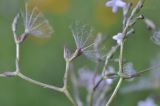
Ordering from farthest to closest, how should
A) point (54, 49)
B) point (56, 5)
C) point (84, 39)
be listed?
point (56, 5)
point (54, 49)
point (84, 39)

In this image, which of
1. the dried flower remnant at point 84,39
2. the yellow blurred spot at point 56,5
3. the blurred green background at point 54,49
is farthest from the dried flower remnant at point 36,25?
the yellow blurred spot at point 56,5

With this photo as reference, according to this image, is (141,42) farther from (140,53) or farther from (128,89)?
(128,89)

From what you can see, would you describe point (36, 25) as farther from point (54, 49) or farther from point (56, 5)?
point (56, 5)

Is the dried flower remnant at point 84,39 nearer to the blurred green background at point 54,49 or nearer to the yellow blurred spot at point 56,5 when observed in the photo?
the blurred green background at point 54,49

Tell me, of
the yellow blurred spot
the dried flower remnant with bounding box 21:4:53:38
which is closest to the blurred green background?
the yellow blurred spot

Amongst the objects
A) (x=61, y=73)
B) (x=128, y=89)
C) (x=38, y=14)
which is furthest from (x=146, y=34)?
(x=38, y=14)

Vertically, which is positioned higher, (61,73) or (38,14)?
(38,14)

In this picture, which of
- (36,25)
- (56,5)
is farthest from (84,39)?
(56,5)

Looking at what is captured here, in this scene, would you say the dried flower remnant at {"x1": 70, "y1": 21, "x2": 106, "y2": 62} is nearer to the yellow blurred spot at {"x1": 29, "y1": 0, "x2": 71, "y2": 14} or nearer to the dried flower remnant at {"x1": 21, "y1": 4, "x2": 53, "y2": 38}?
the dried flower remnant at {"x1": 21, "y1": 4, "x2": 53, "y2": 38}
